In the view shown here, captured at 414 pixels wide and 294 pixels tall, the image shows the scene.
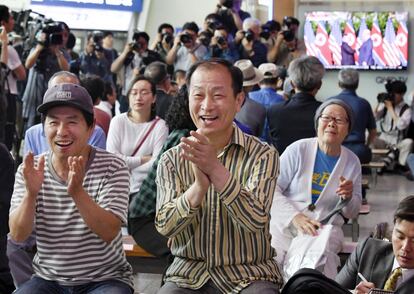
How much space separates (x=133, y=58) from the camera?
10688 millimetres

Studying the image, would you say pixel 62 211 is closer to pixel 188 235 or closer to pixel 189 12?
pixel 188 235

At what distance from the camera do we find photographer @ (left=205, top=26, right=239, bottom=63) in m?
10.3

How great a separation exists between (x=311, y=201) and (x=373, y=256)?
1250 mm

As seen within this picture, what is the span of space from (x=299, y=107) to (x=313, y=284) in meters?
3.32

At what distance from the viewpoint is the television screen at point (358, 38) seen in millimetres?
13773

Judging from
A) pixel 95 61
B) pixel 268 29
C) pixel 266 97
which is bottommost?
pixel 266 97

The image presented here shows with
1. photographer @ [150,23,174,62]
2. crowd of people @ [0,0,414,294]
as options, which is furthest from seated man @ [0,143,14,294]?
photographer @ [150,23,174,62]

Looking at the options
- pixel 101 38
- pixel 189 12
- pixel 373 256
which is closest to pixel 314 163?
pixel 373 256

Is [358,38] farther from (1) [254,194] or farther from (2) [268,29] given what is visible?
(1) [254,194]

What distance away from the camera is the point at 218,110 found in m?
3.17

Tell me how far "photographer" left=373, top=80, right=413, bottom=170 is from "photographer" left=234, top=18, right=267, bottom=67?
7.62 feet

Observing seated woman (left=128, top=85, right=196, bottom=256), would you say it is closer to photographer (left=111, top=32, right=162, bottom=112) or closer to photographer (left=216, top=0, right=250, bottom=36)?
photographer (left=111, top=32, right=162, bottom=112)

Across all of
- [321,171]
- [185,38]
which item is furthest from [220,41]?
[321,171]

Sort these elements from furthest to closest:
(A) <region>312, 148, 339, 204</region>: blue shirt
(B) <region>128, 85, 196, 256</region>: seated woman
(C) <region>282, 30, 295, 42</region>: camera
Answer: (C) <region>282, 30, 295, 42</region>: camera < (A) <region>312, 148, 339, 204</region>: blue shirt < (B) <region>128, 85, 196, 256</region>: seated woman
